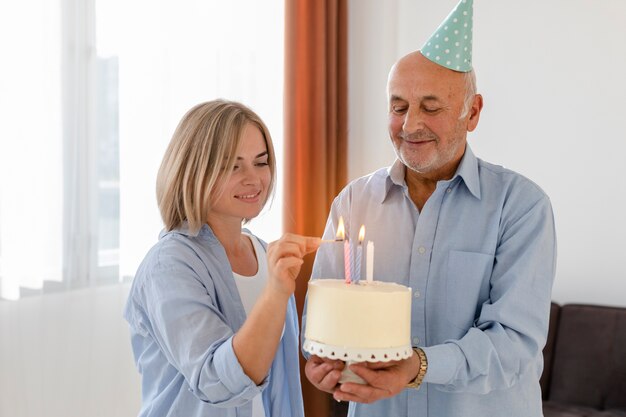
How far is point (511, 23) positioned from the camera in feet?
12.3

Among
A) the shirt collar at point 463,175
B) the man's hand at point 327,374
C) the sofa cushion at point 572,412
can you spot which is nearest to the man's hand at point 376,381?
the man's hand at point 327,374

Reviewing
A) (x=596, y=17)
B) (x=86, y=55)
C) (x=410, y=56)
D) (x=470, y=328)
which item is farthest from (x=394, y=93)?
(x=596, y=17)

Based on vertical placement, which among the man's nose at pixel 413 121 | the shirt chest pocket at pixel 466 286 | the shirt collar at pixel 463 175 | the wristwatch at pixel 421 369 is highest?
the man's nose at pixel 413 121

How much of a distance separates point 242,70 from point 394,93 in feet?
Answer: 5.88

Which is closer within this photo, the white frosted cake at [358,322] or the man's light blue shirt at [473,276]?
the white frosted cake at [358,322]

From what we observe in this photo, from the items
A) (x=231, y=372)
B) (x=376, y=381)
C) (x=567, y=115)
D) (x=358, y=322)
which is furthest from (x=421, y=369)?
(x=567, y=115)

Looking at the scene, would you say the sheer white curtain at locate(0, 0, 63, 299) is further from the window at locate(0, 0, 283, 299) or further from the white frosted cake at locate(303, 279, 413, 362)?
the white frosted cake at locate(303, 279, 413, 362)

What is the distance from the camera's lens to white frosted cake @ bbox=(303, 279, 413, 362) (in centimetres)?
125

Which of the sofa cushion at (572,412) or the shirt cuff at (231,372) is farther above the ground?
the shirt cuff at (231,372)

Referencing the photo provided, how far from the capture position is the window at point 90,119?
2.43 m

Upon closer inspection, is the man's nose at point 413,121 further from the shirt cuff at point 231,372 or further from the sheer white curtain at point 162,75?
the sheer white curtain at point 162,75

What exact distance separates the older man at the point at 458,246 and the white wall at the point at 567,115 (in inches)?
76.4

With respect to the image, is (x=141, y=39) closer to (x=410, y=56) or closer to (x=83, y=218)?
(x=83, y=218)

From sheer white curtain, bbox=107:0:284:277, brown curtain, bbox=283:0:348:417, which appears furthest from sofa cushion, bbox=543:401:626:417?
sheer white curtain, bbox=107:0:284:277
